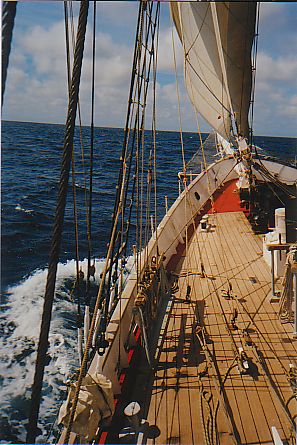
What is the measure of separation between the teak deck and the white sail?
2.35 meters

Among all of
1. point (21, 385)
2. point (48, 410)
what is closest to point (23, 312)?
point (21, 385)

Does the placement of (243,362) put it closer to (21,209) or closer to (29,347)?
(29,347)

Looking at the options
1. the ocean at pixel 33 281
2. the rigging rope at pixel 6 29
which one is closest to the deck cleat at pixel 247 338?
the ocean at pixel 33 281

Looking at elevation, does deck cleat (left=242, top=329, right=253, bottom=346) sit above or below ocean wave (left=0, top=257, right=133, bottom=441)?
above

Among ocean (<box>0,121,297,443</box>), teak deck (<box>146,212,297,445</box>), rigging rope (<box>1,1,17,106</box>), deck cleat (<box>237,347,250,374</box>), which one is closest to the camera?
rigging rope (<box>1,1,17,106</box>)

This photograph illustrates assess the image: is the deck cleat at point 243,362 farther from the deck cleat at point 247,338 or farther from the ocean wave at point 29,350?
the ocean wave at point 29,350

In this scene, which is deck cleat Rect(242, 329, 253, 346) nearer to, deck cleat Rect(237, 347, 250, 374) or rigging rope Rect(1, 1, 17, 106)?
deck cleat Rect(237, 347, 250, 374)

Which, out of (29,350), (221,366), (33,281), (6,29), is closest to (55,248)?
(6,29)

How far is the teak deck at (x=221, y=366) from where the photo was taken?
2.41 m

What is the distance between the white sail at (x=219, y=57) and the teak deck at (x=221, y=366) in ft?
7.73

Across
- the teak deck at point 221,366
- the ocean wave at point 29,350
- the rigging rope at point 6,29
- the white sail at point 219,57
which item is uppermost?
the white sail at point 219,57

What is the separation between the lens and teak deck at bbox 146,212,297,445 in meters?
2.41

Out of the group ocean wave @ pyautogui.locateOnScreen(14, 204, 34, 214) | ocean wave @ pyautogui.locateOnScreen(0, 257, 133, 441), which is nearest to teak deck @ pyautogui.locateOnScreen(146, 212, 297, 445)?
ocean wave @ pyautogui.locateOnScreen(0, 257, 133, 441)

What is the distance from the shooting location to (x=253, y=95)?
17.5 feet
